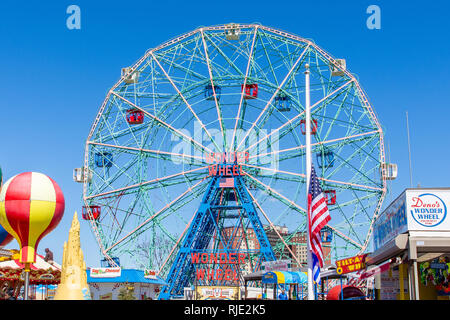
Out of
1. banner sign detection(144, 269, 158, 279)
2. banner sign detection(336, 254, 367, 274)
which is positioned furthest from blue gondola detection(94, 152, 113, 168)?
banner sign detection(336, 254, 367, 274)

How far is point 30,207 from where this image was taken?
95.3 ft

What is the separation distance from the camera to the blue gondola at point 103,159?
145 feet

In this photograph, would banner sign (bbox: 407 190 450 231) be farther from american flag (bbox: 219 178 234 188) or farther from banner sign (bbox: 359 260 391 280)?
american flag (bbox: 219 178 234 188)

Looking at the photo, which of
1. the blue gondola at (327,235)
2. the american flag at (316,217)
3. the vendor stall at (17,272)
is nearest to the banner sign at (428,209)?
the american flag at (316,217)

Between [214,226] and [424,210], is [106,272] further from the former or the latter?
[424,210]

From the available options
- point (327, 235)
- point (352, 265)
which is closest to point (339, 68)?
point (327, 235)

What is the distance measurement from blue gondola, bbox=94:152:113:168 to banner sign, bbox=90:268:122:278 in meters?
10.7

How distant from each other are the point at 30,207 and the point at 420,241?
1991 centimetres

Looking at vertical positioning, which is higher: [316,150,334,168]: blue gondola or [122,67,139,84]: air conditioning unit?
[122,67,139,84]: air conditioning unit

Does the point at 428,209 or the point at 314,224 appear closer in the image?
the point at 428,209

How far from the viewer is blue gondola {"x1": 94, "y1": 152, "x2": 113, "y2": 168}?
44.1 m

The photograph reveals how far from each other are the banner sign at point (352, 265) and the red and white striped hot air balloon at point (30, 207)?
581 inches

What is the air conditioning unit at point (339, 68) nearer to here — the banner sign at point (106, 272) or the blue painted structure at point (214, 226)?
the blue painted structure at point (214, 226)
